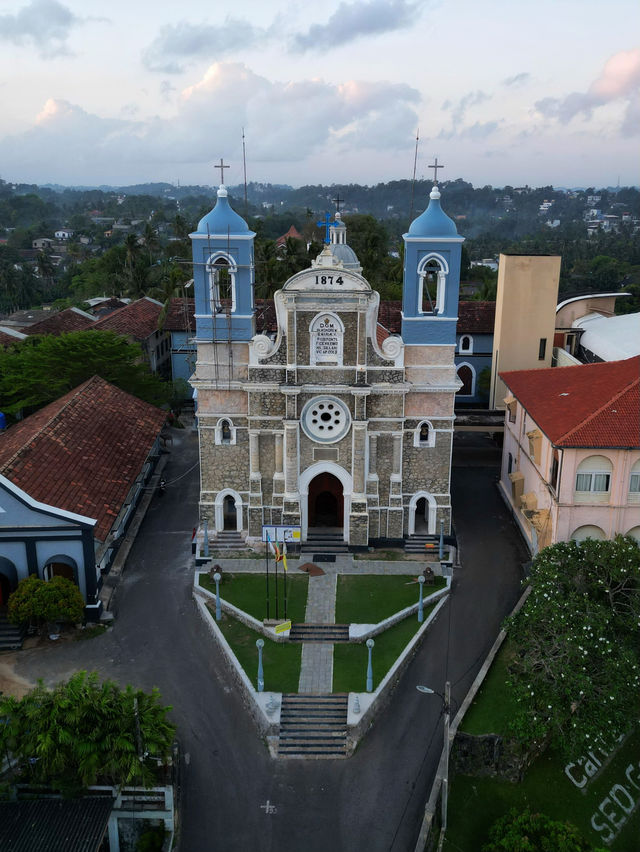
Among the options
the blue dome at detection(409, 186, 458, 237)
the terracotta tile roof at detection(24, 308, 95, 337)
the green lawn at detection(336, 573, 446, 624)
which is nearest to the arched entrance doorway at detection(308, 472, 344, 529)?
the green lawn at detection(336, 573, 446, 624)

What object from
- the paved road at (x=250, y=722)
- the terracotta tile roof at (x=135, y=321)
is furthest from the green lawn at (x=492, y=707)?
the terracotta tile roof at (x=135, y=321)

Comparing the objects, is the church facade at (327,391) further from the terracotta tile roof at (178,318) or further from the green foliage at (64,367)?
the terracotta tile roof at (178,318)

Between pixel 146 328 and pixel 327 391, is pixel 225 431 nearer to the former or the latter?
pixel 327 391

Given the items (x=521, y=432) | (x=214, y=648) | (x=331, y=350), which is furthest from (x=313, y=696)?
(x=521, y=432)

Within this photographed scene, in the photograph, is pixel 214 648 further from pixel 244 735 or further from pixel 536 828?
pixel 536 828

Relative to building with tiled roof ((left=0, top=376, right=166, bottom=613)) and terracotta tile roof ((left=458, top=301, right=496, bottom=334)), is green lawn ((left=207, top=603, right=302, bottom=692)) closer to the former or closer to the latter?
building with tiled roof ((left=0, top=376, right=166, bottom=613))

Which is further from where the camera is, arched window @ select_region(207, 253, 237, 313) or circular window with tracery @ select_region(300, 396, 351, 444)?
circular window with tracery @ select_region(300, 396, 351, 444)

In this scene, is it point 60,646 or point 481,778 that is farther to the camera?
point 60,646
